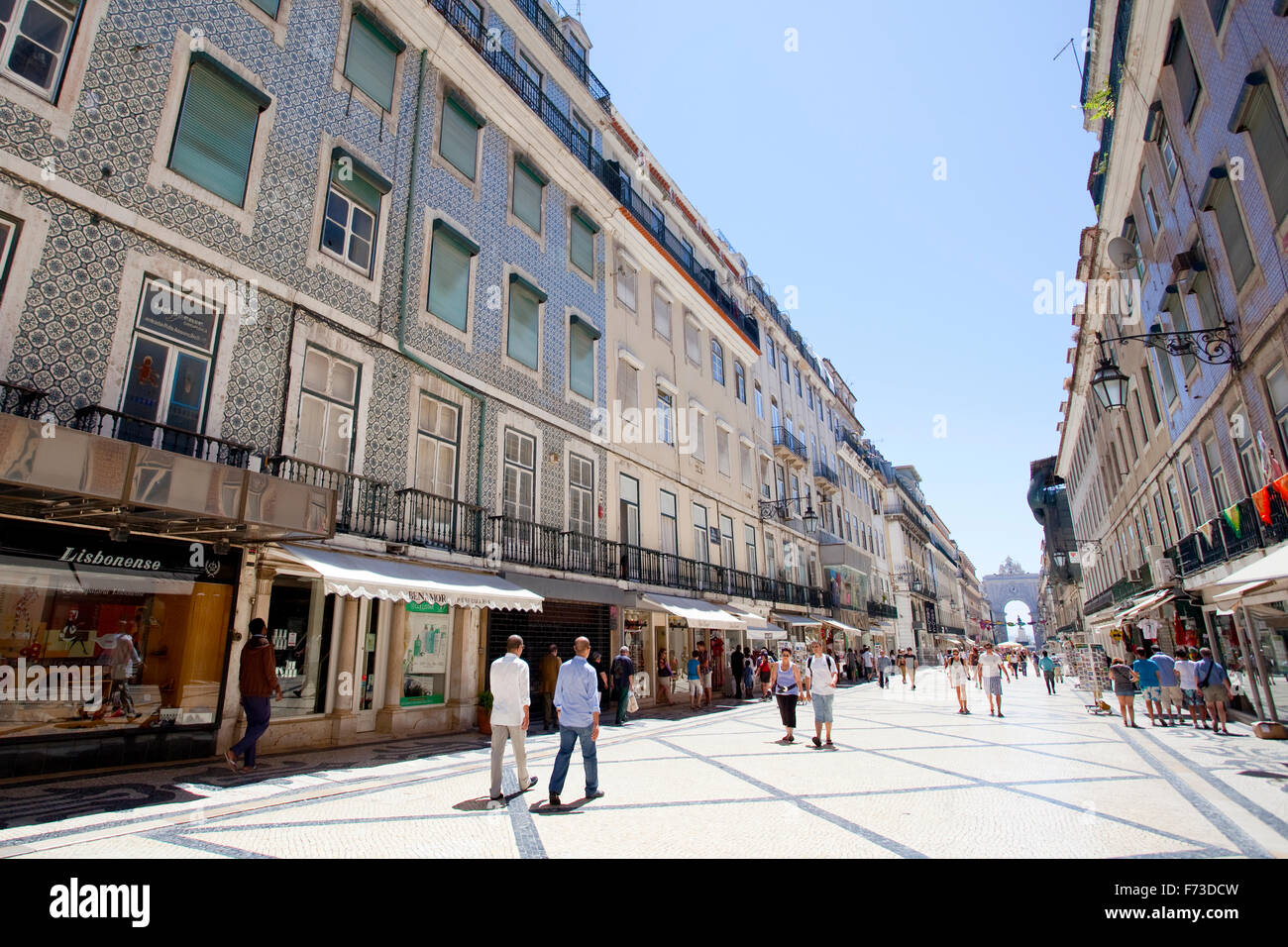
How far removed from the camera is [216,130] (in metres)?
8.73

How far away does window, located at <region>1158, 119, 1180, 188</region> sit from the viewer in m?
12.2

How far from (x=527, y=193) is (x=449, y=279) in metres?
4.08

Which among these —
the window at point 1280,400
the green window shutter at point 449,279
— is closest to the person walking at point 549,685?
the green window shutter at point 449,279

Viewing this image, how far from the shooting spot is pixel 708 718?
13859mm

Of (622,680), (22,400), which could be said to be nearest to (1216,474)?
(622,680)

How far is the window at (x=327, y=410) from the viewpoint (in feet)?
30.9

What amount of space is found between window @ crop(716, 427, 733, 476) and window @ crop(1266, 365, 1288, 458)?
47.0 feet

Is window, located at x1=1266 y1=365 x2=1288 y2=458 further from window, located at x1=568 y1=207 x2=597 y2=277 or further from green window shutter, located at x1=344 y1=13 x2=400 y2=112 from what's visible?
green window shutter, located at x1=344 y1=13 x2=400 y2=112

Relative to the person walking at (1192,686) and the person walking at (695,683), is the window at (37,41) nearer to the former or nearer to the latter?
the person walking at (695,683)

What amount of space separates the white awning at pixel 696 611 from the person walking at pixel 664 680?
152cm

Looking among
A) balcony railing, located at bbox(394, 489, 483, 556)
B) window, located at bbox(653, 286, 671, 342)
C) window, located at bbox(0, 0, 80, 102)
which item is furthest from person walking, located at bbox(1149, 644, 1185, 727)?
window, located at bbox(0, 0, 80, 102)
